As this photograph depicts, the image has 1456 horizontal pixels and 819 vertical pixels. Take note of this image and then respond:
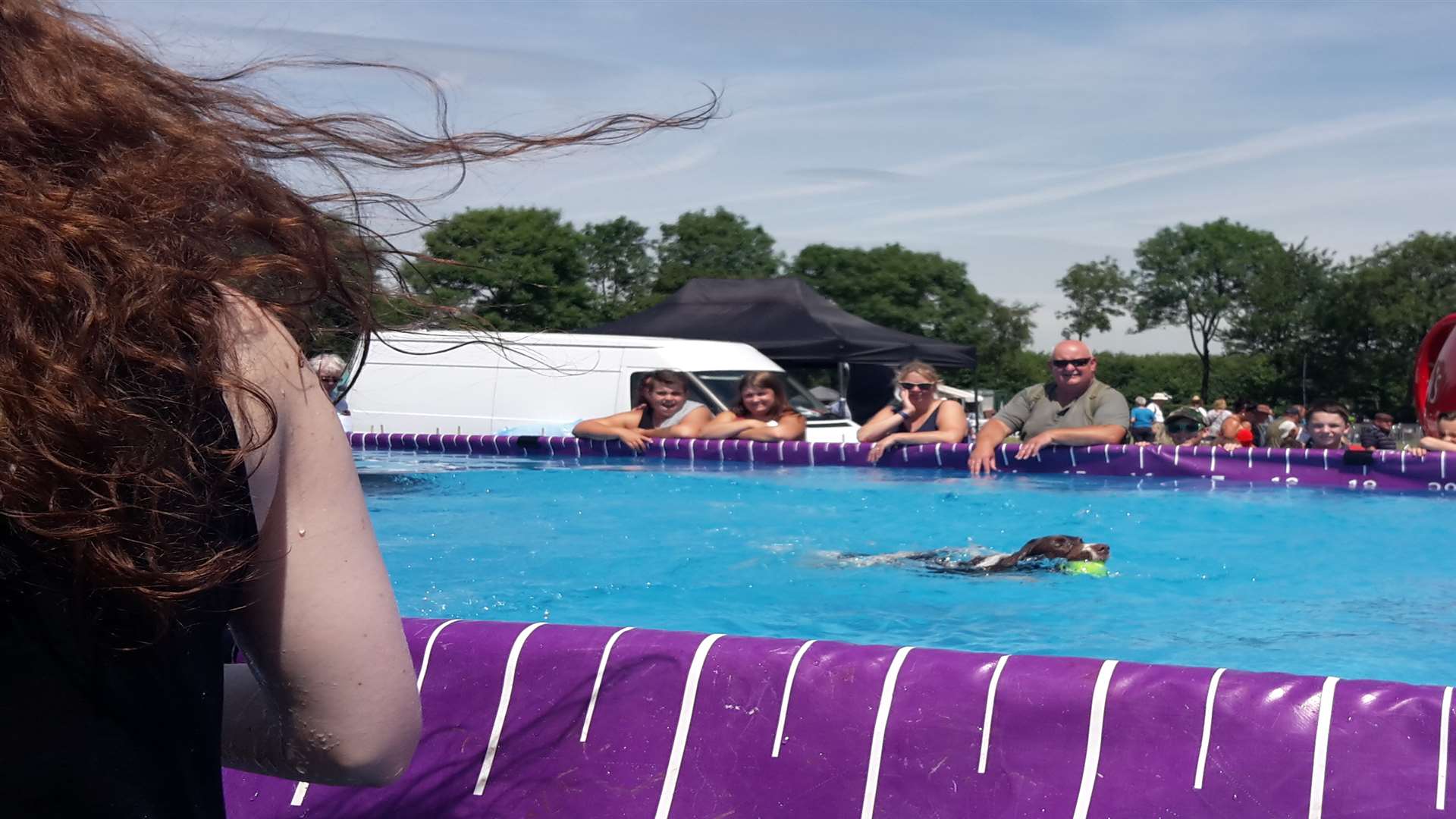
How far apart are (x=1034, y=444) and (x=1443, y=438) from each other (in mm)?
2893

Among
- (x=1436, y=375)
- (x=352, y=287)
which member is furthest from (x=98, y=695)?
(x=1436, y=375)

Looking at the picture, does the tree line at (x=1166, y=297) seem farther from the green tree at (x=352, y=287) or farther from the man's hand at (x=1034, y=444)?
the green tree at (x=352, y=287)

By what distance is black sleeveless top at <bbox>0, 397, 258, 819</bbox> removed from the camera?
881mm

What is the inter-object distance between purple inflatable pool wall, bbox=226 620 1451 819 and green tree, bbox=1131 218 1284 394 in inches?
2234

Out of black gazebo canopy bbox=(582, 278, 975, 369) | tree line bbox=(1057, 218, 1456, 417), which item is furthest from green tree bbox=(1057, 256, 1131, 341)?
black gazebo canopy bbox=(582, 278, 975, 369)

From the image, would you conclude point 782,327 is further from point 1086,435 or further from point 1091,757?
point 1091,757

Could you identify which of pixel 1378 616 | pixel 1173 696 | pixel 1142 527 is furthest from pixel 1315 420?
pixel 1173 696

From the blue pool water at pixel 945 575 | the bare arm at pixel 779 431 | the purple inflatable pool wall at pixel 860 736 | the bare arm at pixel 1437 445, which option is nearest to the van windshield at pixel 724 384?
the bare arm at pixel 779 431

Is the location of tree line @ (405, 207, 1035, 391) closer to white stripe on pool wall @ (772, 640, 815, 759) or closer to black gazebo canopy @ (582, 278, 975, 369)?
black gazebo canopy @ (582, 278, 975, 369)

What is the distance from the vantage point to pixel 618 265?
50.2m

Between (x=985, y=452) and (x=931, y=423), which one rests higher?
(x=931, y=423)

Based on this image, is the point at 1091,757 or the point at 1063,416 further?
the point at 1063,416

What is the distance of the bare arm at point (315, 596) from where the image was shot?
938 millimetres

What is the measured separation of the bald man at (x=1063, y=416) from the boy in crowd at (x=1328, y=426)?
4.04ft
